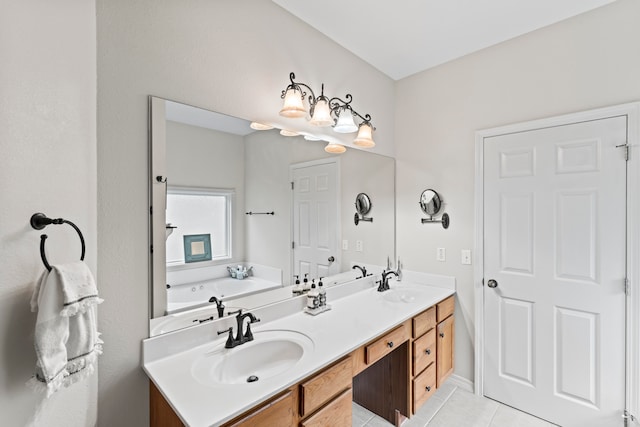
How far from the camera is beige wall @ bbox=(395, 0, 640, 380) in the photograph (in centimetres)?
183

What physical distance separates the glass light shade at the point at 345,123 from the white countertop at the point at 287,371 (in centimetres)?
124

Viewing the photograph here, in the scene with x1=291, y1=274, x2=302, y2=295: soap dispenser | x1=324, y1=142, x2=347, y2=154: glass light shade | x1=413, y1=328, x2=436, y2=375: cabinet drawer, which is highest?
x1=324, y1=142, x2=347, y2=154: glass light shade

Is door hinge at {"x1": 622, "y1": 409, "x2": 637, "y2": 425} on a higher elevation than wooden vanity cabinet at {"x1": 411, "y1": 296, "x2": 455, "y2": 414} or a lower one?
lower

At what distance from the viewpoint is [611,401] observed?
183 centimetres

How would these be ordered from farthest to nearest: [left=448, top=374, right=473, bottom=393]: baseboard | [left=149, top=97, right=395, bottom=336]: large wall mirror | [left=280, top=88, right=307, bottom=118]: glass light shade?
[left=448, top=374, right=473, bottom=393]: baseboard < [left=280, top=88, right=307, bottom=118]: glass light shade < [left=149, top=97, right=395, bottom=336]: large wall mirror

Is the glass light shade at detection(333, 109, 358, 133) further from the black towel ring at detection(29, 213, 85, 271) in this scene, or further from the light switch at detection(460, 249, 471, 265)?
the black towel ring at detection(29, 213, 85, 271)

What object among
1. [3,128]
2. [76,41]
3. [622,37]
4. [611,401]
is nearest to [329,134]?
[76,41]

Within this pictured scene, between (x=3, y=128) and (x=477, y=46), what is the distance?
280cm

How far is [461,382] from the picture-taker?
7.96 ft

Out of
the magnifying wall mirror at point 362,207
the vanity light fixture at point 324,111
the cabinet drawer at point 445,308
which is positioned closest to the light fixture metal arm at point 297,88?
the vanity light fixture at point 324,111

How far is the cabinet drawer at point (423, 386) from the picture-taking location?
199 centimetres

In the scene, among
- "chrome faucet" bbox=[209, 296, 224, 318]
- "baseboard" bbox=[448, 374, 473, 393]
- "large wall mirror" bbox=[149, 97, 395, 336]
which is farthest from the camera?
"baseboard" bbox=[448, 374, 473, 393]

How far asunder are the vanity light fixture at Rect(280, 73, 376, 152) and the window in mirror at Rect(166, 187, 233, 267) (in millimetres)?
623

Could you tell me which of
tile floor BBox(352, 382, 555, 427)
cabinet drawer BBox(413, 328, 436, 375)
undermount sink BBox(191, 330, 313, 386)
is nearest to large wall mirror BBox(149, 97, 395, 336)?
undermount sink BBox(191, 330, 313, 386)
